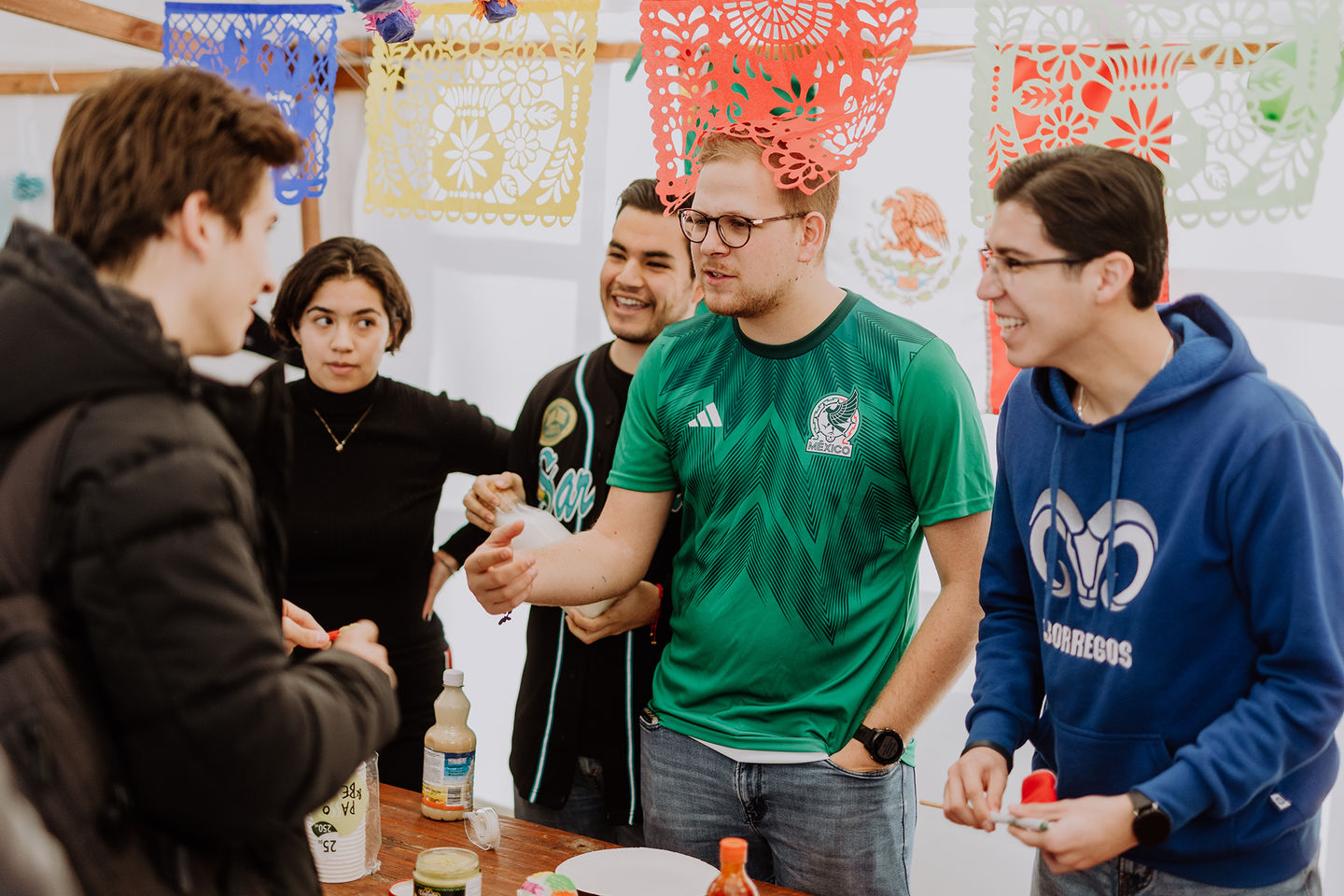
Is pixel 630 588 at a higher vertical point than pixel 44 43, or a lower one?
lower

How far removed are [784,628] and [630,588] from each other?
1.30 ft

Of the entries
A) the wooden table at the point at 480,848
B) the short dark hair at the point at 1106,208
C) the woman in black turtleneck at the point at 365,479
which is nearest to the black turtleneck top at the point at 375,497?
the woman in black turtleneck at the point at 365,479

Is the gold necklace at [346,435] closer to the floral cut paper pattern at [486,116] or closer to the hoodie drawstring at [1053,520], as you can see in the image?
the floral cut paper pattern at [486,116]

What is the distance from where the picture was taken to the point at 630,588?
2230 millimetres

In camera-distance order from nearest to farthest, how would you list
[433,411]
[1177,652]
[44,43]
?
[1177,652] < [433,411] < [44,43]

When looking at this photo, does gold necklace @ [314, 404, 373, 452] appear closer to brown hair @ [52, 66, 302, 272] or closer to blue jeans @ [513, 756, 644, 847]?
blue jeans @ [513, 756, 644, 847]

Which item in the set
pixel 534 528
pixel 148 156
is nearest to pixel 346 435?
pixel 534 528

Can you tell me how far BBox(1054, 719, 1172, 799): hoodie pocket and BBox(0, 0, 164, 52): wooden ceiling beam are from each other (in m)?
2.85

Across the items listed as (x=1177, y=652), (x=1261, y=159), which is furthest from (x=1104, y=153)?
(x=1177, y=652)

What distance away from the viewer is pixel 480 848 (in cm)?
182

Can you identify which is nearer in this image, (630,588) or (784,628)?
(784,628)

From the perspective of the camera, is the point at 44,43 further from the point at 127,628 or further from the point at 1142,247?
the point at 1142,247

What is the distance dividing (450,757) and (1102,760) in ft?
3.52

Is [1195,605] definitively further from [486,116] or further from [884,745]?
[486,116]
